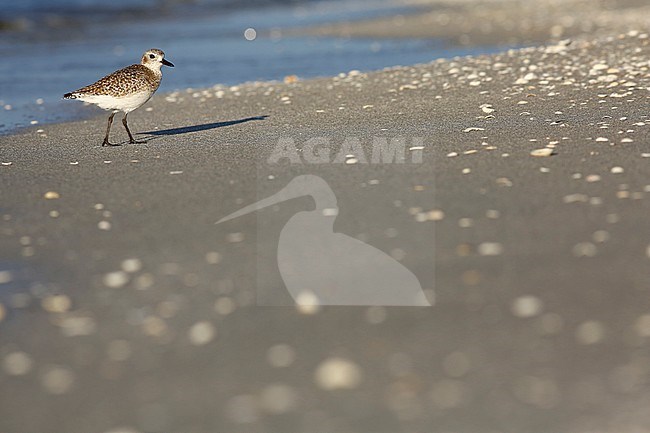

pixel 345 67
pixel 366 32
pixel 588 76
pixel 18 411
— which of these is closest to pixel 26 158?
pixel 18 411

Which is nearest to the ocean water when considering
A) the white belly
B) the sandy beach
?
the white belly

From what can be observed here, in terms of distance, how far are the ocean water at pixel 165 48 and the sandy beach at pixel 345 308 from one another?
4.69 m

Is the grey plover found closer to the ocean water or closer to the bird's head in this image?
the bird's head

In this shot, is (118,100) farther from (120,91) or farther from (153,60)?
(153,60)

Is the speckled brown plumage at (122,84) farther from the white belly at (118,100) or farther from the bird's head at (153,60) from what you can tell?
the bird's head at (153,60)

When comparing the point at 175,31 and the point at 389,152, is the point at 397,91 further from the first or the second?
the point at 175,31

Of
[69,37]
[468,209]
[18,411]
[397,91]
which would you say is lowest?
[18,411]

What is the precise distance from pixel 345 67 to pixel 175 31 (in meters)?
12.6

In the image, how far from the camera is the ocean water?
49.9 feet

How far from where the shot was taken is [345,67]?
16.3 meters

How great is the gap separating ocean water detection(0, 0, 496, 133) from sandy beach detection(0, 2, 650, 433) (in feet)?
15.4

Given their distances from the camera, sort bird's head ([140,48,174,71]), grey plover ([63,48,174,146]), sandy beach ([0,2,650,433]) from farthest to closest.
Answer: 1. bird's head ([140,48,174,71])
2. grey plover ([63,48,174,146])
3. sandy beach ([0,2,650,433])

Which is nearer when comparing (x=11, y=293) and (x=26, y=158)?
(x=11, y=293)

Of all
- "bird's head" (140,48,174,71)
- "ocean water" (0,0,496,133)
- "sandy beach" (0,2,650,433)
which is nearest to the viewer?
"sandy beach" (0,2,650,433)
